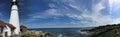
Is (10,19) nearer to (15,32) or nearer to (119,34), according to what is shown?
(15,32)

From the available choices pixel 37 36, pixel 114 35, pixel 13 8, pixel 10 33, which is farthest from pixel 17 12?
pixel 114 35

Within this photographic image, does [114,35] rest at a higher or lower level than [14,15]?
lower

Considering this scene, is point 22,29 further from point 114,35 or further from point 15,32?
point 114,35

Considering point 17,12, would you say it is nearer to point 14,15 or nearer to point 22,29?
point 14,15

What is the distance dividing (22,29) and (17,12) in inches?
313

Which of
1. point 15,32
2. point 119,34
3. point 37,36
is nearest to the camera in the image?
point 119,34

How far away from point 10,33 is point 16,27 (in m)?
4.83

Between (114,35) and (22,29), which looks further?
(22,29)

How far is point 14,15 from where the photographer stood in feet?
261

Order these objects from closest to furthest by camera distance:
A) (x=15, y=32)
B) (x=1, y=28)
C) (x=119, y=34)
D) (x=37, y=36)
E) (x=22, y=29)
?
(x=119, y=34)
(x=37, y=36)
(x=1, y=28)
(x=15, y=32)
(x=22, y=29)

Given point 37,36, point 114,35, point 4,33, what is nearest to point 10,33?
point 4,33

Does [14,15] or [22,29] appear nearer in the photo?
[14,15]

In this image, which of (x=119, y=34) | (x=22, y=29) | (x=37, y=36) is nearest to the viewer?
(x=119, y=34)

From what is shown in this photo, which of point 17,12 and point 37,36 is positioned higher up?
point 17,12
